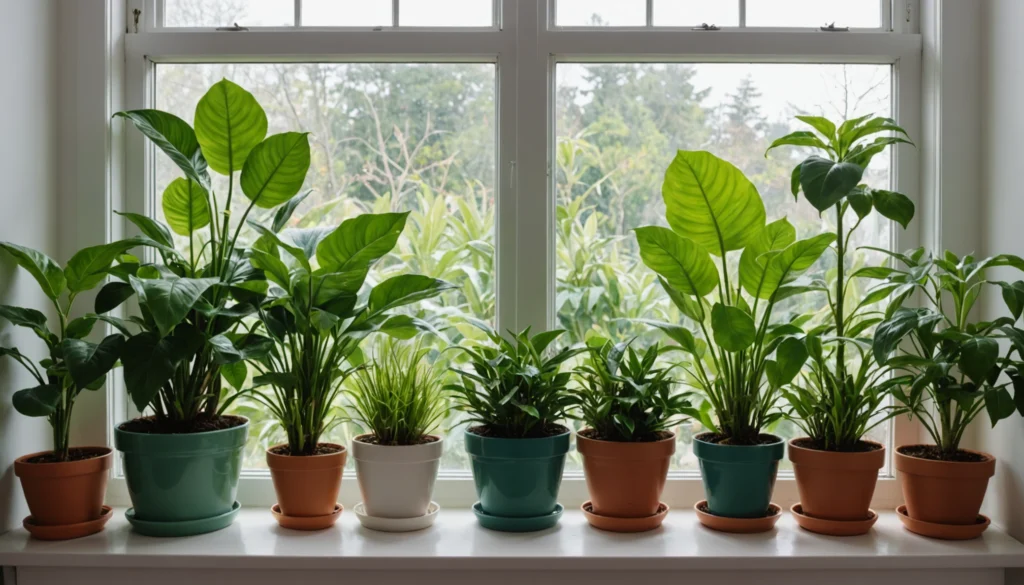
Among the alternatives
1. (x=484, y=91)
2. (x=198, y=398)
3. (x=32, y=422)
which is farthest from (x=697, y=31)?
(x=32, y=422)

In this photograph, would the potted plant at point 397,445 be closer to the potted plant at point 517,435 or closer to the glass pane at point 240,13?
the potted plant at point 517,435

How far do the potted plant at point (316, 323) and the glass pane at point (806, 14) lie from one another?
1043 millimetres

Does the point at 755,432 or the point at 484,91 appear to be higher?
the point at 484,91

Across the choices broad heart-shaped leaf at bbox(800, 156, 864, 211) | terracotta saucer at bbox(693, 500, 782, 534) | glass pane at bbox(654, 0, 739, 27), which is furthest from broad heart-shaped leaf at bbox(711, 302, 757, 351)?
glass pane at bbox(654, 0, 739, 27)

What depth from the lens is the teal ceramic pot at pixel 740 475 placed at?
5.66 feet

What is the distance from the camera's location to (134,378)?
4.91 feet

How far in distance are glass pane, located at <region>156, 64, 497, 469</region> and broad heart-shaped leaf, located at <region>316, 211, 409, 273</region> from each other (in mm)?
289

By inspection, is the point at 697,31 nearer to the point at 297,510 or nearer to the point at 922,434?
the point at 922,434

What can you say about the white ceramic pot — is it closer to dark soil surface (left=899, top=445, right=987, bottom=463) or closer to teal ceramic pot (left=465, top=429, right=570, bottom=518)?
teal ceramic pot (left=465, top=429, right=570, bottom=518)

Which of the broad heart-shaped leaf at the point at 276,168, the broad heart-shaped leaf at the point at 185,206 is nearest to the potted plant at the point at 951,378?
the broad heart-shaped leaf at the point at 276,168

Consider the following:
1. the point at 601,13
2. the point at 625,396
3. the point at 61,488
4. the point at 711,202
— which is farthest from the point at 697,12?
the point at 61,488

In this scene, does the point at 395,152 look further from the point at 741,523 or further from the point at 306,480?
the point at 741,523

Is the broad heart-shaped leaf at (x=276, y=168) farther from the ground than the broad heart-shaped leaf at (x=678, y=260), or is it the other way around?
the broad heart-shaped leaf at (x=276, y=168)

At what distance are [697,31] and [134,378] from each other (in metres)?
1.48
